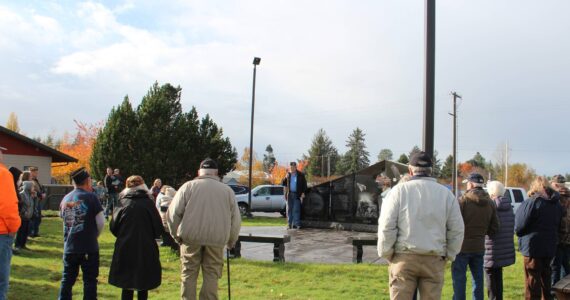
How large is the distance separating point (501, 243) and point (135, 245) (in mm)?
4593

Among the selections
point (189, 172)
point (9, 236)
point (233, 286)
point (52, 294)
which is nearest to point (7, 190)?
point (9, 236)

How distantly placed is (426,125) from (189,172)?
80.8 feet

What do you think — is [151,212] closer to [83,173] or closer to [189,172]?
[83,173]

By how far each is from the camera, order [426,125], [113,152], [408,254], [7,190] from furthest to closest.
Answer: [113,152] < [426,125] < [7,190] < [408,254]

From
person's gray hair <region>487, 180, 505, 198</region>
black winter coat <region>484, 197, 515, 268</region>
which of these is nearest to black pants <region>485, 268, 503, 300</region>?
black winter coat <region>484, 197, 515, 268</region>

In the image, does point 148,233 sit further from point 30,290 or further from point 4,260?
point 30,290

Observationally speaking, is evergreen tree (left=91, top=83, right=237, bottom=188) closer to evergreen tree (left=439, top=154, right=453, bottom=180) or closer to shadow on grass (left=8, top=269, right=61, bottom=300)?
shadow on grass (left=8, top=269, right=61, bottom=300)

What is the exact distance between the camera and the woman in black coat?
20.7 ft

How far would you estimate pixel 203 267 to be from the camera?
6430 millimetres

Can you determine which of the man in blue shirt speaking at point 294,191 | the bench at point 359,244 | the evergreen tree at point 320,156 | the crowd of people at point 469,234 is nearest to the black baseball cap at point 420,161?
the crowd of people at point 469,234

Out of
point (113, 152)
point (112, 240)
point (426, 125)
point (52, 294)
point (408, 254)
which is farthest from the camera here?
point (113, 152)

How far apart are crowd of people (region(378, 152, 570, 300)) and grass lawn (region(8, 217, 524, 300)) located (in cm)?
102

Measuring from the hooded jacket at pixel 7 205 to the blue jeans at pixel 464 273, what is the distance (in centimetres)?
517

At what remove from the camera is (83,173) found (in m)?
6.74
